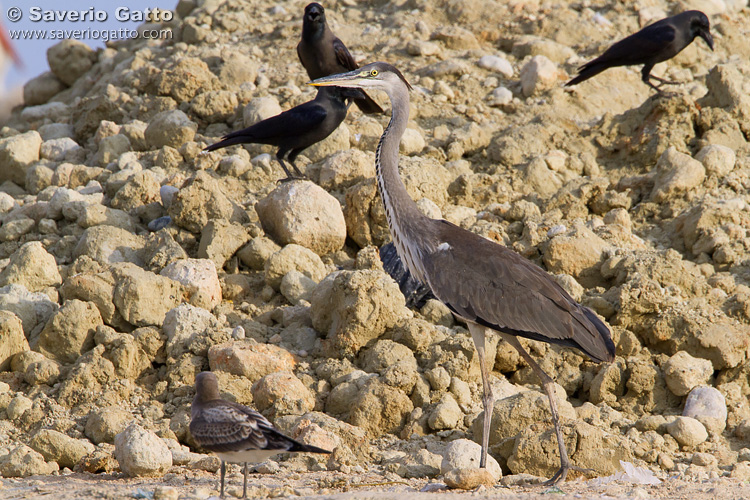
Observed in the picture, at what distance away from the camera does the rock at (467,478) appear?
5281mm

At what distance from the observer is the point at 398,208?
6629mm

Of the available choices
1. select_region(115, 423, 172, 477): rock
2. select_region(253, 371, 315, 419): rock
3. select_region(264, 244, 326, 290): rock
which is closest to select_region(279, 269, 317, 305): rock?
select_region(264, 244, 326, 290): rock

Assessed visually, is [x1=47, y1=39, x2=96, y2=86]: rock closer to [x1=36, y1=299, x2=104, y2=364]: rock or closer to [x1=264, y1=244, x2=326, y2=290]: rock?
[x1=264, y1=244, x2=326, y2=290]: rock

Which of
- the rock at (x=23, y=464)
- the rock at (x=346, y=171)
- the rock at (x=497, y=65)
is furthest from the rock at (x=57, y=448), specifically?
the rock at (x=497, y=65)

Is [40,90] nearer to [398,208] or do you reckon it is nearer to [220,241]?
[220,241]

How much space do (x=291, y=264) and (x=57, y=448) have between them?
115 inches

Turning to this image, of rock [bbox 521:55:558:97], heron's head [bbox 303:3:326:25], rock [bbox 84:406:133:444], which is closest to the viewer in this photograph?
rock [bbox 84:406:133:444]

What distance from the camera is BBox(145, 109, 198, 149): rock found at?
10398 millimetres

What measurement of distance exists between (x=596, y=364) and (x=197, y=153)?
5430mm

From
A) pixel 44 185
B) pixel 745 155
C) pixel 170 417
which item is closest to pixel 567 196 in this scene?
pixel 745 155

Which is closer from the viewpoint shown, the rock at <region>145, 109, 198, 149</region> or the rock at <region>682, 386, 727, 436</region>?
the rock at <region>682, 386, 727, 436</region>

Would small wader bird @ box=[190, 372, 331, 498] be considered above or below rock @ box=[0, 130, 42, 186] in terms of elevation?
above

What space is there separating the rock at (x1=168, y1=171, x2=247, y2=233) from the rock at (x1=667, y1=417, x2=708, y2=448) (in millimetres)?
4776

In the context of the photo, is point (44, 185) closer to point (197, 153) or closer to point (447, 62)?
point (197, 153)
